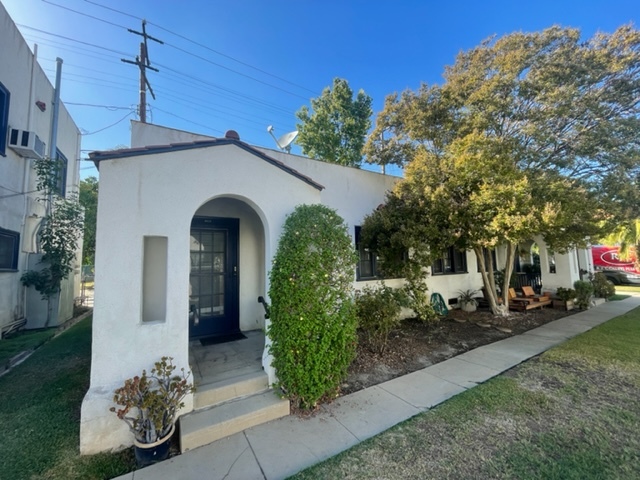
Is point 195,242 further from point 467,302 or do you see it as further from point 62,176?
point 467,302

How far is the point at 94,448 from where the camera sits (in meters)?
2.95

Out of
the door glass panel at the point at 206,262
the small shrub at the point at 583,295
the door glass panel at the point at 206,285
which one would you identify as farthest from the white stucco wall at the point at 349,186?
the small shrub at the point at 583,295

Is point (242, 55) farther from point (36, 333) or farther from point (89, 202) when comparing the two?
point (89, 202)

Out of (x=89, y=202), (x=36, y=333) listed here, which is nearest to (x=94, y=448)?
(x=36, y=333)

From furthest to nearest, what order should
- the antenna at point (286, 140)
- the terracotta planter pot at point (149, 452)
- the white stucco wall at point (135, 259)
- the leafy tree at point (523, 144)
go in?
1. the antenna at point (286, 140)
2. the leafy tree at point (523, 144)
3. the white stucco wall at point (135, 259)
4. the terracotta planter pot at point (149, 452)

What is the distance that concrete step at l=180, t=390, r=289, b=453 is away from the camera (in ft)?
9.92

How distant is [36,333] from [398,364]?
917cm

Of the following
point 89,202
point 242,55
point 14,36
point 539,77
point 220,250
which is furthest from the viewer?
point 89,202

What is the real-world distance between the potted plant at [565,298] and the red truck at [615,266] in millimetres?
10513

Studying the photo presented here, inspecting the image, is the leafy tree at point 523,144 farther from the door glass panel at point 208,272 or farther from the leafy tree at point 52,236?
the leafy tree at point 52,236

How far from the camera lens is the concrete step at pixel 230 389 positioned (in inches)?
137

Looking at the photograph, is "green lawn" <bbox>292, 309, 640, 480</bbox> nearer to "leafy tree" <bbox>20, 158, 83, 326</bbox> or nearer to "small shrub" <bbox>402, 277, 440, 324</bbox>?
"small shrub" <bbox>402, 277, 440, 324</bbox>

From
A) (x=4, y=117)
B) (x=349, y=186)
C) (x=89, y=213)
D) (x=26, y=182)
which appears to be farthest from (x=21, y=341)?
(x=89, y=213)

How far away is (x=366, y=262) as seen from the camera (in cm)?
838
